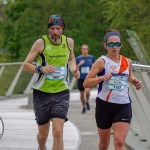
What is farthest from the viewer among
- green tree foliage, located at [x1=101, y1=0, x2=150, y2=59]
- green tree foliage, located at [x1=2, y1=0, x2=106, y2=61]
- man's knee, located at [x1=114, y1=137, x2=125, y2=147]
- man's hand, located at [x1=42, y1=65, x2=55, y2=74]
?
green tree foliage, located at [x1=2, y1=0, x2=106, y2=61]

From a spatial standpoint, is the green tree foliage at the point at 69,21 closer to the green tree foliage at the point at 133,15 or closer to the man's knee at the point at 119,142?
the green tree foliage at the point at 133,15

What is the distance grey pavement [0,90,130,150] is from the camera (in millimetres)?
11156

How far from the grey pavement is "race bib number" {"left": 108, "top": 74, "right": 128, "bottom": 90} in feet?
10.1

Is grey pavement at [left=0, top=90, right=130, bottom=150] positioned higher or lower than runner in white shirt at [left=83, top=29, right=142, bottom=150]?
lower

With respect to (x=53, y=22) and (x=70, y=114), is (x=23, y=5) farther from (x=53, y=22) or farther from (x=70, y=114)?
(x=53, y=22)

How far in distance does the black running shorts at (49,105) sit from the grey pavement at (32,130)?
2236 mm

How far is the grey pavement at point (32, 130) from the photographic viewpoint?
11156 mm

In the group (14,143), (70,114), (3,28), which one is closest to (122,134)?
(14,143)

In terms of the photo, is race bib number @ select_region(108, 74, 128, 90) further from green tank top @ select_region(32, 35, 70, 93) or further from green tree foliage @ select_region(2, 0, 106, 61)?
green tree foliage @ select_region(2, 0, 106, 61)

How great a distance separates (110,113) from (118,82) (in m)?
0.42

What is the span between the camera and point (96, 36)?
48125 mm

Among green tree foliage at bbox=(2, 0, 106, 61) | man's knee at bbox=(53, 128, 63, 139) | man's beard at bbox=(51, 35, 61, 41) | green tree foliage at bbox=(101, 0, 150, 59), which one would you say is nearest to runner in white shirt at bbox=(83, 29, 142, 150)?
man's knee at bbox=(53, 128, 63, 139)

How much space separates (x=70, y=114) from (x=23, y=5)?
37.5 meters

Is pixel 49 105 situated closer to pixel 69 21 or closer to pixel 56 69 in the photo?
pixel 56 69
